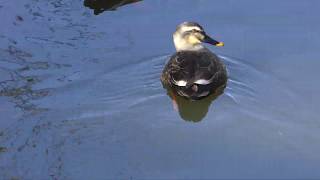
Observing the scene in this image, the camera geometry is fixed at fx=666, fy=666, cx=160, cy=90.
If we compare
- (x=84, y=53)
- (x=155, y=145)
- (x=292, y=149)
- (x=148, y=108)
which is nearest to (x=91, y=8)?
(x=84, y=53)

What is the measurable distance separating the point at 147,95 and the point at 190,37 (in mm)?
883

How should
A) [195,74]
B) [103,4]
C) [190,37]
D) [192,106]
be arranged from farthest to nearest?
[103,4], [190,37], [192,106], [195,74]

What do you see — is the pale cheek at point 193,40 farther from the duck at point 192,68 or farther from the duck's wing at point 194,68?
the duck's wing at point 194,68

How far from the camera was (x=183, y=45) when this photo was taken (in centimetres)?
779

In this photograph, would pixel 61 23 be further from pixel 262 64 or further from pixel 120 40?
pixel 262 64

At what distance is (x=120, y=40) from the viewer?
331 inches

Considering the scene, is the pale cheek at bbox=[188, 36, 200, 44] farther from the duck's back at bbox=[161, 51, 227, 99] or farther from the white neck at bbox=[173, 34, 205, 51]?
the duck's back at bbox=[161, 51, 227, 99]

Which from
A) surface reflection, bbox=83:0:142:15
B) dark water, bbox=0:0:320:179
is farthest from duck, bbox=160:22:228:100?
surface reflection, bbox=83:0:142:15

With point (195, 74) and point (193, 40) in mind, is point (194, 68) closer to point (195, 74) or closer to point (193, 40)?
point (195, 74)

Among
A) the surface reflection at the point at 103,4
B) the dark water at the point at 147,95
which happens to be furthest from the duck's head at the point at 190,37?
the surface reflection at the point at 103,4

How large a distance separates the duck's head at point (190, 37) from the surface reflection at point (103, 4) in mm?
1708

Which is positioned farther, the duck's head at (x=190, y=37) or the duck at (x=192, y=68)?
the duck's head at (x=190, y=37)

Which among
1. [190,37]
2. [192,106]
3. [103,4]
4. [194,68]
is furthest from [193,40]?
[103,4]

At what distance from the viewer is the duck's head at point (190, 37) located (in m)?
7.68
